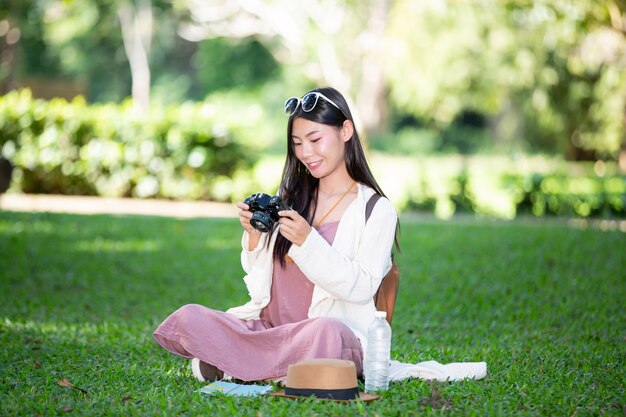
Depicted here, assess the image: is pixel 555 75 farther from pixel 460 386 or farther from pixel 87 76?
pixel 87 76

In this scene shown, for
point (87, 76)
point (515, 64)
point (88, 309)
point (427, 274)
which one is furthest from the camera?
point (87, 76)

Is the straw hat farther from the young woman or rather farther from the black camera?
the black camera

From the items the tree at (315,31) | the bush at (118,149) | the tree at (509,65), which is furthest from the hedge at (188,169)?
the tree at (315,31)

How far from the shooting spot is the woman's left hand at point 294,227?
13.6 ft

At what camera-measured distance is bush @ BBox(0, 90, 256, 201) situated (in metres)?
14.9

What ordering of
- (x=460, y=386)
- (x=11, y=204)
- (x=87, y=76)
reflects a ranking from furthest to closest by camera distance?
(x=87, y=76), (x=11, y=204), (x=460, y=386)

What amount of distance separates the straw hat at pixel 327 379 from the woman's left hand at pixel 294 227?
55 cm

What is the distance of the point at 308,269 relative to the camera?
419 cm

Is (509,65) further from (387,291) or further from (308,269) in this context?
(308,269)

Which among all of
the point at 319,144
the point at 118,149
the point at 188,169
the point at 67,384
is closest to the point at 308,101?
the point at 319,144

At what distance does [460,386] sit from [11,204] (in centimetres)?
1124

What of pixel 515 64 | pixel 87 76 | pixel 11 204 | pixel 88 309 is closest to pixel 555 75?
pixel 515 64

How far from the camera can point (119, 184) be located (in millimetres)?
15164

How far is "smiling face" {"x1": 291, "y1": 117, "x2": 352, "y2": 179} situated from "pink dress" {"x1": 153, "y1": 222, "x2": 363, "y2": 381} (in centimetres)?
30
